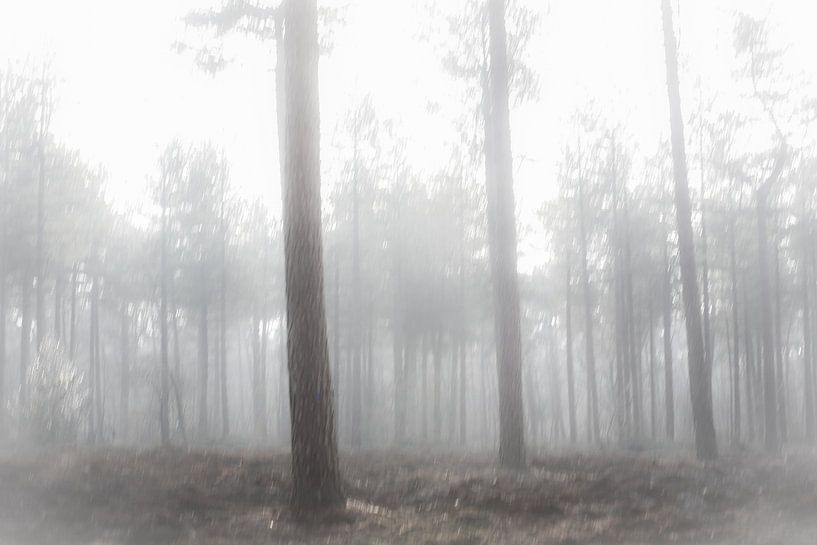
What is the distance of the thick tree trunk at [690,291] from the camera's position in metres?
17.5

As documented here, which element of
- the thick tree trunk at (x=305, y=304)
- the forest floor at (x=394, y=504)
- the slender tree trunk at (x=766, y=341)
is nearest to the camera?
the forest floor at (x=394, y=504)

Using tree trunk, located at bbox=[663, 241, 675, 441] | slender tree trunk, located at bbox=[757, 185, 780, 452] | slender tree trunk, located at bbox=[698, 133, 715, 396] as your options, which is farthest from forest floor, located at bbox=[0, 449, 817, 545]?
tree trunk, located at bbox=[663, 241, 675, 441]

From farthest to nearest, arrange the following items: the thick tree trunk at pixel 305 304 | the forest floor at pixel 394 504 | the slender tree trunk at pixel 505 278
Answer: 1. the slender tree trunk at pixel 505 278
2. the thick tree trunk at pixel 305 304
3. the forest floor at pixel 394 504

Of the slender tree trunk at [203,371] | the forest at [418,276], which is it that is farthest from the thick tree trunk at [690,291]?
the slender tree trunk at [203,371]

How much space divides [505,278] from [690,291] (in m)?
4.89

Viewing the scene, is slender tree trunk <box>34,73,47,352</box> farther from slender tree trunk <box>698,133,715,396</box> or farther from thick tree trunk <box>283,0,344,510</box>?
slender tree trunk <box>698,133,715,396</box>

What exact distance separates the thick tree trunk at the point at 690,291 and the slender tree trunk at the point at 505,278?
4.46 metres

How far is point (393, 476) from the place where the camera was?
12.8m

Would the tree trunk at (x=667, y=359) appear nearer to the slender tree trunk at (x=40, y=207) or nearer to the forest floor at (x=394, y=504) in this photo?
the forest floor at (x=394, y=504)

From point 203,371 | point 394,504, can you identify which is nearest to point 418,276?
point 203,371

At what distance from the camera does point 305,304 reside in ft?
31.7

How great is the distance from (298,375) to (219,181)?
22982 millimetres

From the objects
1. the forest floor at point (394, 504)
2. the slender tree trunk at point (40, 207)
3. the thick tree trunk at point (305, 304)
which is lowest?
the forest floor at point (394, 504)

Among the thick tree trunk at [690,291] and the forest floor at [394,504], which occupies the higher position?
the thick tree trunk at [690,291]
